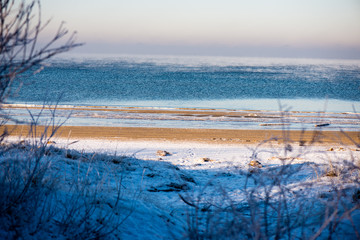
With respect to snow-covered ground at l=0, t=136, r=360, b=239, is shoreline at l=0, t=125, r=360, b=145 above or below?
below

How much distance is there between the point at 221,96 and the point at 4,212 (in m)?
27.9

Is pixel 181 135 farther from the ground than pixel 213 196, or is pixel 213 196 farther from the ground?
pixel 213 196

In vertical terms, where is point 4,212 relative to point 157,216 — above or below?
above

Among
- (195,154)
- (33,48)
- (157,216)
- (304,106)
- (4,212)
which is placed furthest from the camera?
(304,106)

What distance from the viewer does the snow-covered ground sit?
2.91 m

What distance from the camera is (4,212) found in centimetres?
305

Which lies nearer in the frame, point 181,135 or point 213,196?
point 213,196

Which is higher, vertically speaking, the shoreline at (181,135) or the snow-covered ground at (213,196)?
the snow-covered ground at (213,196)

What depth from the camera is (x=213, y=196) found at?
522cm

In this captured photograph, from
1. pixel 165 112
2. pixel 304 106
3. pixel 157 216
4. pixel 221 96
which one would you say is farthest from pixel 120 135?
pixel 221 96

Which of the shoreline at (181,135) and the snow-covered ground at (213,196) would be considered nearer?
the snow-covered ground at (213,196)

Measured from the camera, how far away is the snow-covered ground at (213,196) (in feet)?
9.54

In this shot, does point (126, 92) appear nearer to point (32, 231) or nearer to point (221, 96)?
point (221, 96)

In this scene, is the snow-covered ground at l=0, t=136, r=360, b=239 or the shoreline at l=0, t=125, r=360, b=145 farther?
the shoreline at l=0, t=125, r=360, b=145
